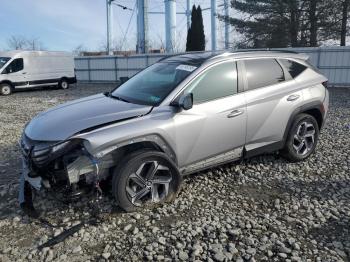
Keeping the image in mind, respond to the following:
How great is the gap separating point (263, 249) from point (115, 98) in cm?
268

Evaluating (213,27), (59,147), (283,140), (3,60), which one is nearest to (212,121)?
A: (283,140)

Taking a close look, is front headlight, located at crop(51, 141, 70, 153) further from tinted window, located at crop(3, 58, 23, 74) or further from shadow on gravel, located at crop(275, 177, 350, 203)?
tinted window, located at crop(3, 58, 23, 74)

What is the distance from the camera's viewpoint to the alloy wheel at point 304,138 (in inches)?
214

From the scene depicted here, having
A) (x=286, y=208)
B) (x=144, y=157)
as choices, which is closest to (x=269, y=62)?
(x=286, y=208)

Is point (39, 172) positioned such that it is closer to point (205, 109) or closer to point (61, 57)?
point (205, 109)

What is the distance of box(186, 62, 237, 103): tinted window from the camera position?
432 cm

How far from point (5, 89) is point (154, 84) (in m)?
15.6

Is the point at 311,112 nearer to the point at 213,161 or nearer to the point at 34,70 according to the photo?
the point at 213,161

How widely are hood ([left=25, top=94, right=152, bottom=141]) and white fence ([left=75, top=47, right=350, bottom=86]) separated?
14.1 meters

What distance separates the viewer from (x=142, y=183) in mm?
3908

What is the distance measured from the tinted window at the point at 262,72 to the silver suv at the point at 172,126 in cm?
2

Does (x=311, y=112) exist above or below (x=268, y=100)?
below

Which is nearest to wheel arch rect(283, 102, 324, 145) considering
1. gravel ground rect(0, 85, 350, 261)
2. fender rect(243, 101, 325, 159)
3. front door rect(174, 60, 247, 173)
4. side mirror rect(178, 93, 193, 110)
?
fender rect(243, 101, 325, 159)

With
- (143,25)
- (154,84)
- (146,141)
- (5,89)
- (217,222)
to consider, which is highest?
(143,25)
